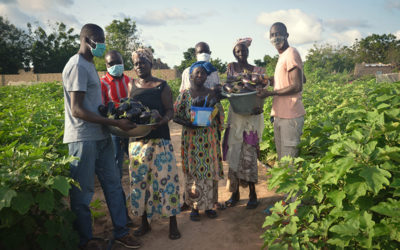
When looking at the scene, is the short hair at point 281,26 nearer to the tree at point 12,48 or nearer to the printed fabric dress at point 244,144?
the printed fabric dress at point 244,144

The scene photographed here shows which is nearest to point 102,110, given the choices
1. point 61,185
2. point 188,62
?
point 61,185

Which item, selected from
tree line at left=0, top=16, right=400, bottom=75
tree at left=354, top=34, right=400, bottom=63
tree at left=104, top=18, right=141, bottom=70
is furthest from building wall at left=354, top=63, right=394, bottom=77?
tree at left=104, top=18, right=141, bottom=70

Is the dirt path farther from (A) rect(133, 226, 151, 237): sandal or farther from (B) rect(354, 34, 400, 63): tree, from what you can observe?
(B) rect(354, 34, 400, 63): tree

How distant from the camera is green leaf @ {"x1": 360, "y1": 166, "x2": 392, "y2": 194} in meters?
1.83

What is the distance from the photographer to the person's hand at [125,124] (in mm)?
2725

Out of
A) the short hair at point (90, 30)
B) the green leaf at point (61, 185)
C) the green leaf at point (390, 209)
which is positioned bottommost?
the green leaf at point (390, 209)

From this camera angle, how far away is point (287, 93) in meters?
3.36

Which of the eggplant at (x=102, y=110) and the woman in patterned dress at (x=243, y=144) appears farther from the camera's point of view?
the woman in patterned dress at (x=243, y=144)

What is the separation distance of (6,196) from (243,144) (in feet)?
9.22

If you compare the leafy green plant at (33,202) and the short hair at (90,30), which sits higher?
the short hair at (90,30)

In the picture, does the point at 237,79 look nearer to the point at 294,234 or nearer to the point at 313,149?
the point at 313,149

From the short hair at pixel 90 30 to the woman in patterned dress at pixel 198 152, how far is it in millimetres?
1235

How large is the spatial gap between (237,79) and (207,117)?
2.21ft

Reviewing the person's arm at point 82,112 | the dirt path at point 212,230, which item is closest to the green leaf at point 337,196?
the dirt path at point 212,230
